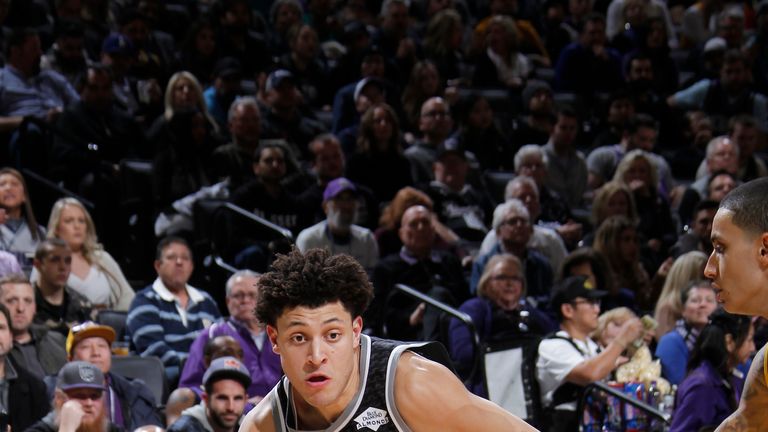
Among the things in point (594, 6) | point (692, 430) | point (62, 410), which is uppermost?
point (594, 6)

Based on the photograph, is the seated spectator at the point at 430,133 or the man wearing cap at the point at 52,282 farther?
the seated spectator at the point at 430,133

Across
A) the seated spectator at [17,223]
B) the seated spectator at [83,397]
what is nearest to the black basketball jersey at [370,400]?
the seated spectator at [83,397]

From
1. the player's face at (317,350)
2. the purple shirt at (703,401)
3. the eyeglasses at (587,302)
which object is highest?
the player's face at (317,350)

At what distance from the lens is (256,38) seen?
1310 cm

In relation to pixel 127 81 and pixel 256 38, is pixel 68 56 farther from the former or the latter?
pixel 256 38

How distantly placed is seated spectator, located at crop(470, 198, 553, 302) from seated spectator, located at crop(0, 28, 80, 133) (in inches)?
142

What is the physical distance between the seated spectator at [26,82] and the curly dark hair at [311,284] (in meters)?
7.08

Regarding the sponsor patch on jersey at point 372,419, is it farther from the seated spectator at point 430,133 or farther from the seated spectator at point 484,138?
the seated spectator at point 484,138

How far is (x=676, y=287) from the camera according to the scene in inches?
Answer: 385

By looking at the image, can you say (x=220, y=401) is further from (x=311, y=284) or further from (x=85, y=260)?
(x=311, y=284)

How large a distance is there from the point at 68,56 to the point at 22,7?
2.69 feet

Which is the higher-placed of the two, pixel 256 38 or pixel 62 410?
pixel 256 38

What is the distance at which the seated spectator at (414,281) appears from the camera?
9172 mm

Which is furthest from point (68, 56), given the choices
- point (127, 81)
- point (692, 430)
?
point (692, 430)
